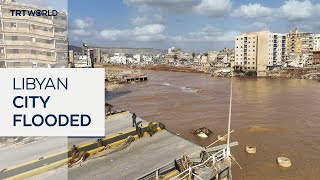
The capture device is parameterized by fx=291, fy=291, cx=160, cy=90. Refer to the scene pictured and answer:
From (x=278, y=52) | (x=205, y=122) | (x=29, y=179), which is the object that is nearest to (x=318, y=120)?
(x=205, y=122)

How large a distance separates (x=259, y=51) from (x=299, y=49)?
36.6 m

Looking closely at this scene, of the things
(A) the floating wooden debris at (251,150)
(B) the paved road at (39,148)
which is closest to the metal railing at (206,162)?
(B) the paved road at (39,148)

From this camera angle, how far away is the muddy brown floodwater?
59.9 ft

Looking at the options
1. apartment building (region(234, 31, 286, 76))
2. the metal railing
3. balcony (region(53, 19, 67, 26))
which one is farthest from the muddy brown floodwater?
apartment building (region(234, 31, 286, 76))

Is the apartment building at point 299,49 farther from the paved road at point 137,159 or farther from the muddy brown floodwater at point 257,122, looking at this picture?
the paved road at point 137,159

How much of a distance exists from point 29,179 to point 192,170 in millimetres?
5513

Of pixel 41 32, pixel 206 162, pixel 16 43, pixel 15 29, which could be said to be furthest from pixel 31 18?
pixel 206 162

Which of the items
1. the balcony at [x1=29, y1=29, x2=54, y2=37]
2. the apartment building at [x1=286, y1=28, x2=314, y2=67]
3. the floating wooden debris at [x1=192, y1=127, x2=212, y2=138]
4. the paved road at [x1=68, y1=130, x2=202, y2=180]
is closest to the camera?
the paved road at [x1=68, y1=130, x2=202, y2=180]

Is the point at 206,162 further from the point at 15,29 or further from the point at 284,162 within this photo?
the point at 15,29

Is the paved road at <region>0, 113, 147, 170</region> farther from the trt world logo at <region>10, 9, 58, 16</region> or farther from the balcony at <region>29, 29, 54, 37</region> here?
the balcony at <region>29, 29, 54, 37</region>

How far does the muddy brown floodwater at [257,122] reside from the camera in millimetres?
18250

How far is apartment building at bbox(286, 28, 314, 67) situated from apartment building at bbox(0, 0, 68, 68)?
88.9m

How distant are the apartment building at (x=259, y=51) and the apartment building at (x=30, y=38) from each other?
2685 inches

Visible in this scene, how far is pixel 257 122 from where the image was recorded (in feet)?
94.8
